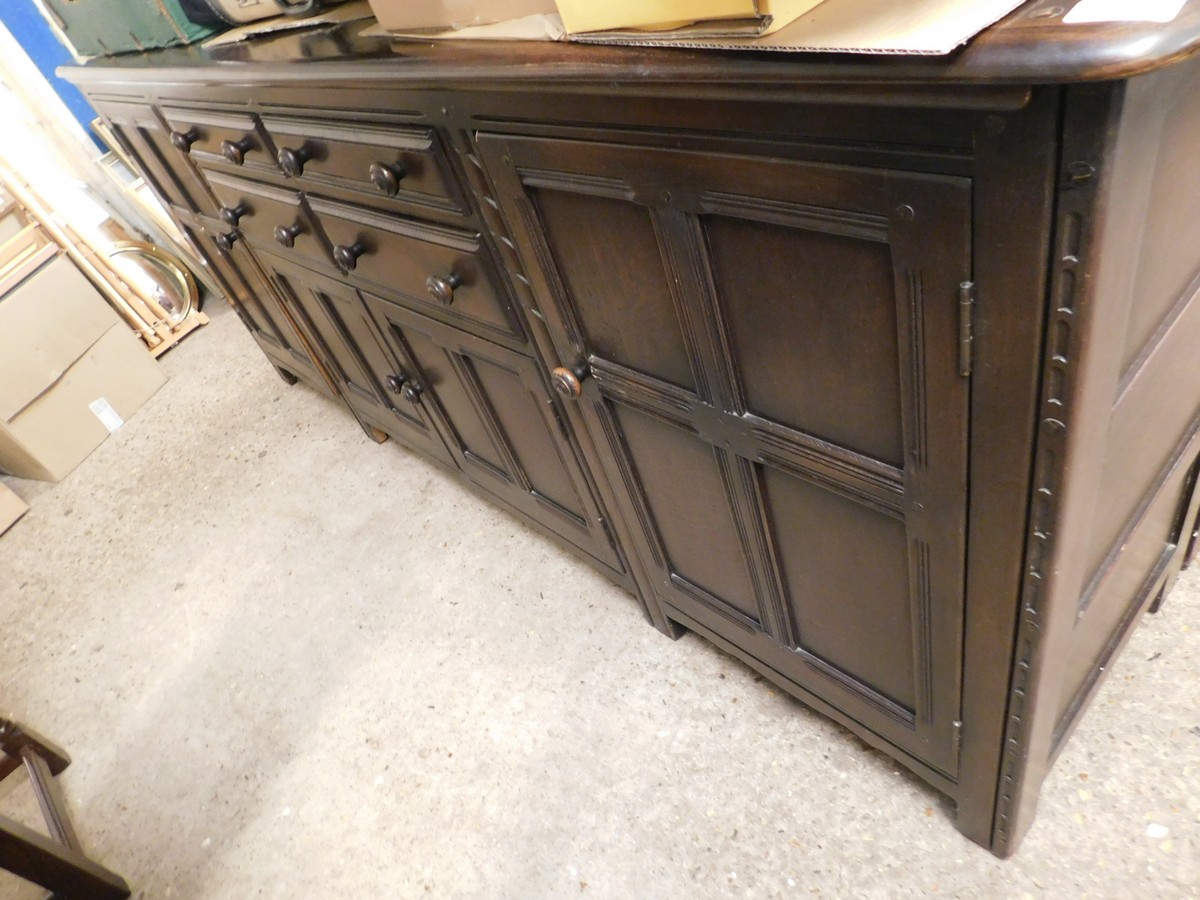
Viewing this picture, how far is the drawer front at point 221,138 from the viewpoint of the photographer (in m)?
1.14

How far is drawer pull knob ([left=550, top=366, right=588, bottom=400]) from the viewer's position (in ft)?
2.95

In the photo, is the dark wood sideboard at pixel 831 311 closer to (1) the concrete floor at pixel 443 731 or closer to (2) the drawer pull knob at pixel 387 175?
(2) the drawer pull knob at pixel 387 175

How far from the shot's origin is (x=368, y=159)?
94 centimetres

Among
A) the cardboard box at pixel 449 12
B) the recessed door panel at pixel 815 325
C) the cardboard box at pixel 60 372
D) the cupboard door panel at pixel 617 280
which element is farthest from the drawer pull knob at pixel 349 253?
the cardboard box at pixel 60 372

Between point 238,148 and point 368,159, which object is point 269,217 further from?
point 368,159

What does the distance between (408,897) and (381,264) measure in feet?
3.16

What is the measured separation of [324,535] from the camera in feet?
5.93

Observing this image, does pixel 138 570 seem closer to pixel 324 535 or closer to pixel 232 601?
pixel 232 601

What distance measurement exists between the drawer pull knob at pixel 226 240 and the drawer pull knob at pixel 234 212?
0.08 metres

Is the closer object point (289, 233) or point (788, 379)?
point (788, 379)

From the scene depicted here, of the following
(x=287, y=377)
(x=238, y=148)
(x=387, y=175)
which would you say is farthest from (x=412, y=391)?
(x=287, y=377)

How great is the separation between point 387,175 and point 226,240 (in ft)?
3.08

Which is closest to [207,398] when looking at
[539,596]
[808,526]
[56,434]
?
[56,434]

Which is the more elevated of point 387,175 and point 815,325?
point 387,175
